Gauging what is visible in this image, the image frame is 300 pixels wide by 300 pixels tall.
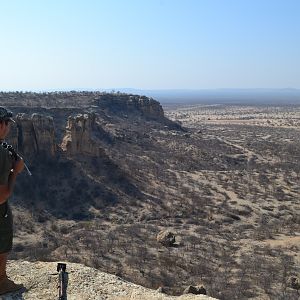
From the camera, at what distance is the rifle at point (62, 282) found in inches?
295

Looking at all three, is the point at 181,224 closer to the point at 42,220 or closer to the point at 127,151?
the point at 42,220

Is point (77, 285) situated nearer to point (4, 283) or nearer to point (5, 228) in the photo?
point (4, 283)

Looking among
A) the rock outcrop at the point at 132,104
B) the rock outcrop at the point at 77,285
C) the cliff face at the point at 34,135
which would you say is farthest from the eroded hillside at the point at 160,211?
the rock outcrop at the point at 132,104

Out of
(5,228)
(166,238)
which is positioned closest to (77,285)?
(5,228)

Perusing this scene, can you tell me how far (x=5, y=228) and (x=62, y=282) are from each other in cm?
229

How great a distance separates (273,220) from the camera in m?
26.3

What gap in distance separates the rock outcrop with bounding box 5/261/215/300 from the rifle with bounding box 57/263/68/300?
116mm

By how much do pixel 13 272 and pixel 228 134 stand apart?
65515mm

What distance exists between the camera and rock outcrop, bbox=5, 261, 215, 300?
769 cm

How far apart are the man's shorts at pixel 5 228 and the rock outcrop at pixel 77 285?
1.47 metres

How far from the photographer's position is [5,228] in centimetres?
597

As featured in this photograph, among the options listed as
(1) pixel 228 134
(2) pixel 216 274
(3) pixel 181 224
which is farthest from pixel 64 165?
(1) pixel 228 134

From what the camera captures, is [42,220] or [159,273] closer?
[159,273]

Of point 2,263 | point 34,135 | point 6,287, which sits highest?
point 2,263
